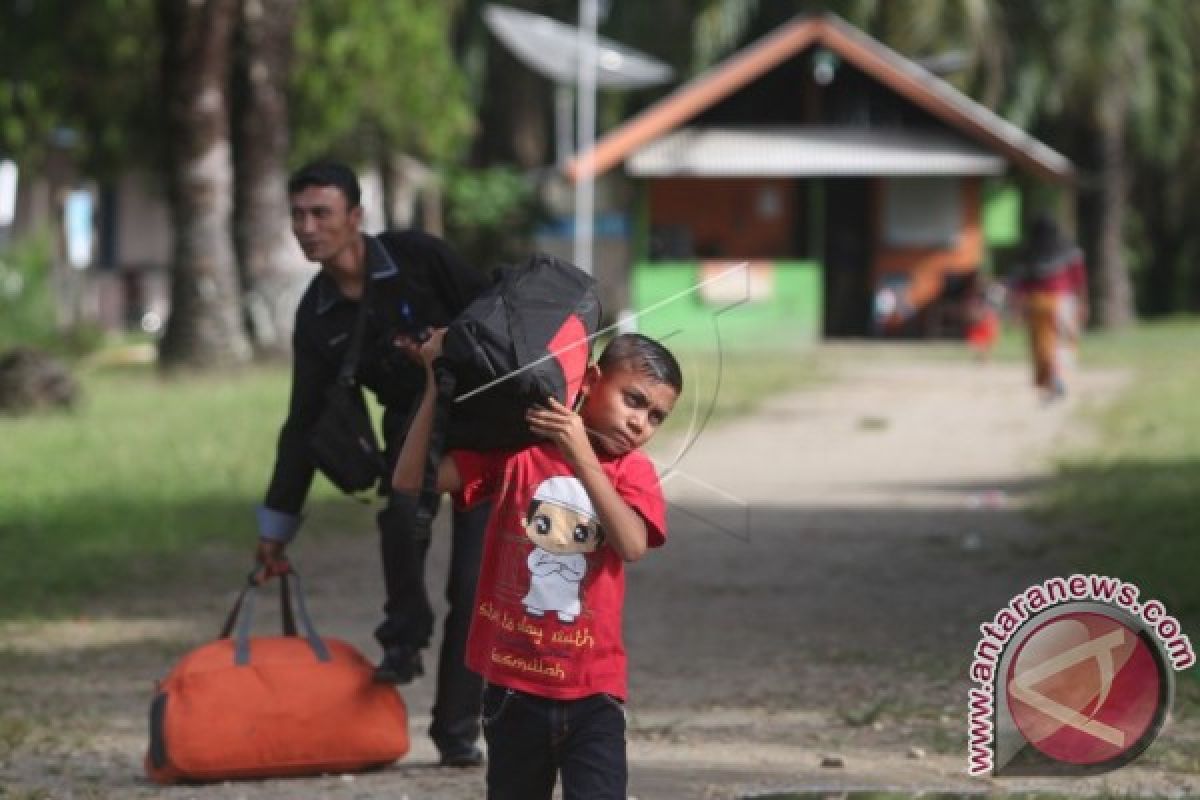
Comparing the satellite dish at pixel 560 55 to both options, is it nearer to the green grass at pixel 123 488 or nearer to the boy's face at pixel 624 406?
the green grass at pixel 123 488

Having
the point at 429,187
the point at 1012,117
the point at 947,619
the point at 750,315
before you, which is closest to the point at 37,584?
the point at 947,619

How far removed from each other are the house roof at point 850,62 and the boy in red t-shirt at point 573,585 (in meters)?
30.3

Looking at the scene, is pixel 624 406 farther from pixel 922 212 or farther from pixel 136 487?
pixel 922 212

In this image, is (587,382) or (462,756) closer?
(587,382)

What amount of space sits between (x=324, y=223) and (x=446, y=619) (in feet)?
3.72

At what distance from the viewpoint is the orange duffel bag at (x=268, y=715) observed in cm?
716

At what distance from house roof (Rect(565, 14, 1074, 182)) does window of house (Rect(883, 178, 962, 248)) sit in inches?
61.3

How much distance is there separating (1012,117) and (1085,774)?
36.7 metres

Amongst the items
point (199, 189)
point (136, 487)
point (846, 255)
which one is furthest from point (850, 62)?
point (136, 487)

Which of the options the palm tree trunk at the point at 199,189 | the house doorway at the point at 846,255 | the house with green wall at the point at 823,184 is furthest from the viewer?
the house doorway at the point at 846,255

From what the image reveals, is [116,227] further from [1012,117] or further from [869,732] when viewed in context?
[869,732]

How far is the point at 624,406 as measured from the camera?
17.5 ft

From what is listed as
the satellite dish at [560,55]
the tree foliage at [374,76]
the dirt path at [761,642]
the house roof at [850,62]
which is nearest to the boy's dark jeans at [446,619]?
the dirt path at [761,642]

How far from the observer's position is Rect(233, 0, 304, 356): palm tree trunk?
26.3m
